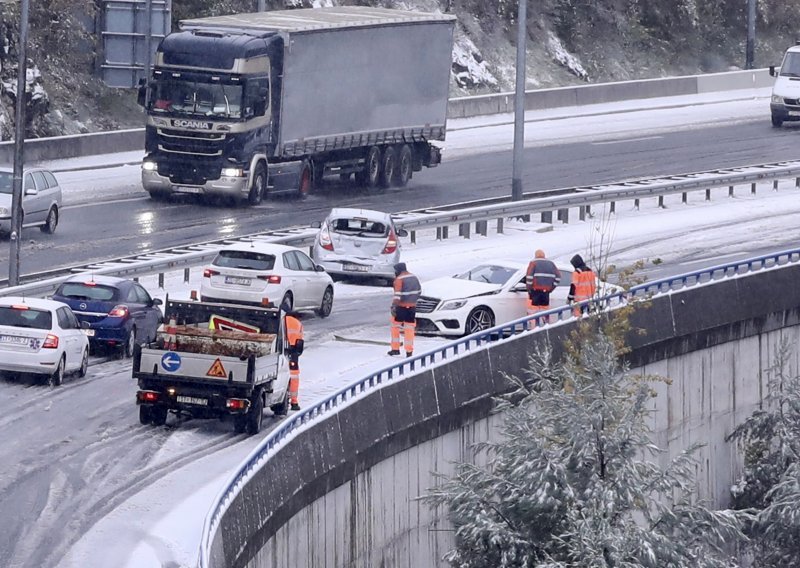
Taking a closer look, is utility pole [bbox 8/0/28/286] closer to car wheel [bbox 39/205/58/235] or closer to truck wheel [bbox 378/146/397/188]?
car wheel [bbox 39/205/58/235]

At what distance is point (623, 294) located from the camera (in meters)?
27.4

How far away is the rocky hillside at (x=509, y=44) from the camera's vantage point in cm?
4884

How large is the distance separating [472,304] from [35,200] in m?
11.6

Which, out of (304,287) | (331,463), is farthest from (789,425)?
(331,463)

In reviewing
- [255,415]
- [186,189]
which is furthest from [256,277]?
[186,189]

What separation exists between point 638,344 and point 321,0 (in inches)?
1203

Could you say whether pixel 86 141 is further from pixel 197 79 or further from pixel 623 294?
pixel 623 294

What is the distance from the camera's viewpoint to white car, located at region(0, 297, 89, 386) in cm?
2369

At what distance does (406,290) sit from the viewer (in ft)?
83.5

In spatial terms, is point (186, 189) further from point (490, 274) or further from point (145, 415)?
point (145, 415)

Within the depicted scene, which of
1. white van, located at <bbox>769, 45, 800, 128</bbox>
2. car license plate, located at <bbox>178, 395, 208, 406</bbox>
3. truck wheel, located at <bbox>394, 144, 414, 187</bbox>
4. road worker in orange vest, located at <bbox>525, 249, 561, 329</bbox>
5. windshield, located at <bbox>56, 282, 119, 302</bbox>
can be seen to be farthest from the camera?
white van, located at <bbox>769, 45, 800, 128</bbox>

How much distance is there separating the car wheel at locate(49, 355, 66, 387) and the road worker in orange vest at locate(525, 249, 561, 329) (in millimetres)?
7284

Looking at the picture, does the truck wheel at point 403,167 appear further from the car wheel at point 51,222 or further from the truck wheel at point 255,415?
the truck wheel at point 255,415

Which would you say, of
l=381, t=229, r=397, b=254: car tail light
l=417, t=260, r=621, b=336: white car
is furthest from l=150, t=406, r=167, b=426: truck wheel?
l=381, t=229, r=397, b=254: car tail light
